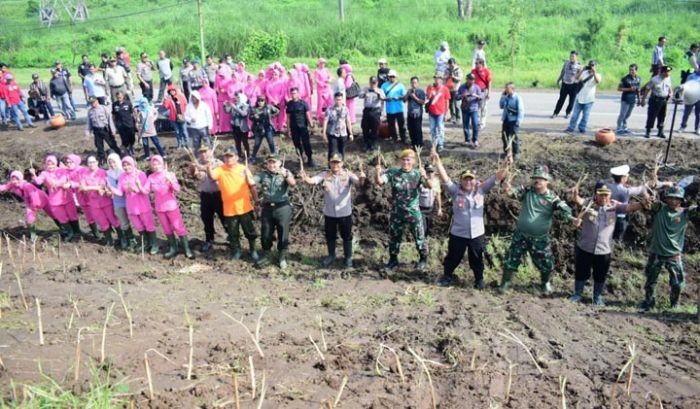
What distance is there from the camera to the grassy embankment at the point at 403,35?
83.3ft

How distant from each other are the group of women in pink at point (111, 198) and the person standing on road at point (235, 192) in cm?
75

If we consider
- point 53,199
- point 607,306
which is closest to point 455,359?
point 607,306

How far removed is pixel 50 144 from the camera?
1484 cm

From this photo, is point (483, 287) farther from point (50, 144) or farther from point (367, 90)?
point (50, 144)

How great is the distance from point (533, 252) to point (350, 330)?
301 cm

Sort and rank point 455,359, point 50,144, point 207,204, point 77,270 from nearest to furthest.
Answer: point 455,359
point 77,270
point 207,204
point 50,144

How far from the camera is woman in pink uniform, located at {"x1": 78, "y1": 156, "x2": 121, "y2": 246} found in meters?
9.87

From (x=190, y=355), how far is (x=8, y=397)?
156cm

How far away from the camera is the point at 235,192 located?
918 cm

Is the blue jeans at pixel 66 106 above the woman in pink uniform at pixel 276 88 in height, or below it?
below

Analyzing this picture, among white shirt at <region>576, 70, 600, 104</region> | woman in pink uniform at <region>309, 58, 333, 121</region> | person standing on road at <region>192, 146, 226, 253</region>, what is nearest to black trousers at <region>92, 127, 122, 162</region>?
person standing on road at <region>192, 146, 226, 253</region>

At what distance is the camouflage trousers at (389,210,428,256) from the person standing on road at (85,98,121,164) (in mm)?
7328

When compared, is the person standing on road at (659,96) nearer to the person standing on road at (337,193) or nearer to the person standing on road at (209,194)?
the person standing on road at (337,193)

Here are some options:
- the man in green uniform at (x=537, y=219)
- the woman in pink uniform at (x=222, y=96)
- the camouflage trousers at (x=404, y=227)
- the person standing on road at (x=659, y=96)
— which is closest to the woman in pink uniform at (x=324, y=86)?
the woman in pink uniform at (x=222, y=96)
